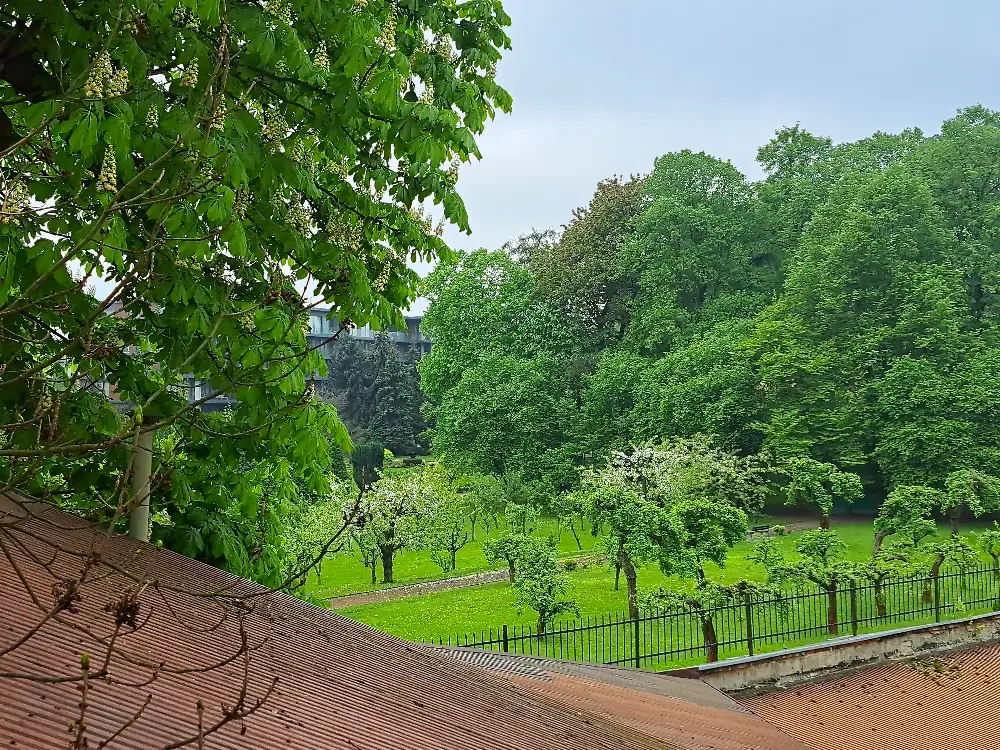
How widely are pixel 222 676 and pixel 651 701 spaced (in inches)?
220

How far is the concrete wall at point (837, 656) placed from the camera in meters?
13.9

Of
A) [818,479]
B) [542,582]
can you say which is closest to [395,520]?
[542,582]

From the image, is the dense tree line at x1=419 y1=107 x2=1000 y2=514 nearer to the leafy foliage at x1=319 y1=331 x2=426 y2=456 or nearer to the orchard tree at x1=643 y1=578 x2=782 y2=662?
the orchard tree at x1=643 y1=578 x2=782 y2=662

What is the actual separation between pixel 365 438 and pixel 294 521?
2701 cm

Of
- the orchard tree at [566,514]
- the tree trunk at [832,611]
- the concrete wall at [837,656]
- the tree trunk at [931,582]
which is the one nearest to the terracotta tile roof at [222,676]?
the concrete wall at [837,656]

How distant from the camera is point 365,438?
2019 inches

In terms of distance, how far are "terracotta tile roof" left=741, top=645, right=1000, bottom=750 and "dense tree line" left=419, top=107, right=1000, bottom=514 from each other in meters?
8.32

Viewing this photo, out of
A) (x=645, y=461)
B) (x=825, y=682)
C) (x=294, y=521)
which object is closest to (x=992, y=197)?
(x=645, y=461)

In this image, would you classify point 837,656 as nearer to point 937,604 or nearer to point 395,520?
point 937,604

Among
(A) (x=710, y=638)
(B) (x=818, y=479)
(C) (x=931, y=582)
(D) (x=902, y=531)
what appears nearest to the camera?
(A) (x=710, y=638)

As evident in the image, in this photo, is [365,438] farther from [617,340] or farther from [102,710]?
[102,710]

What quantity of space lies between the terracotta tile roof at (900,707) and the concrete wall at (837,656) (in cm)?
18

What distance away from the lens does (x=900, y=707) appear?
546 inches

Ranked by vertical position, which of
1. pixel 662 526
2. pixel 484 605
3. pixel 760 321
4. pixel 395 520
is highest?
pixel 760 321
